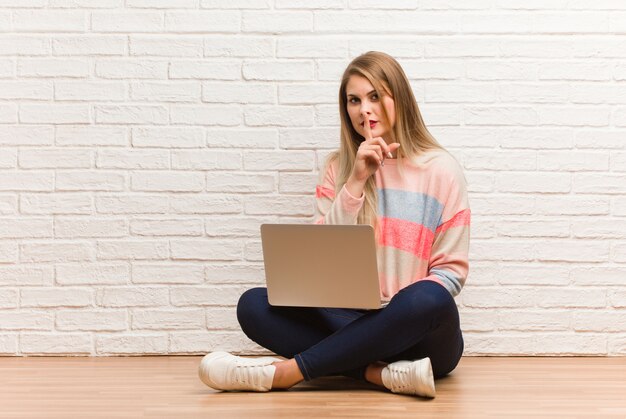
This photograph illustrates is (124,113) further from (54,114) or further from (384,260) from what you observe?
(384,260)

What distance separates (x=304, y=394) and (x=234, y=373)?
0.19 meters

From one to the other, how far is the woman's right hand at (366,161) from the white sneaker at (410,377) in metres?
0.48

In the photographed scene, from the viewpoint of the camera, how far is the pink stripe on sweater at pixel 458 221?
244cm

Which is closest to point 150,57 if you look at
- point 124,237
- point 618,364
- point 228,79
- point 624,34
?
point 228,79

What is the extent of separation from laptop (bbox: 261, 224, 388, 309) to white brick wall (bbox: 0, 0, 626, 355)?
0.67 metres

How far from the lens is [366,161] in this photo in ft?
7.82

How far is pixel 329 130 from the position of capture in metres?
2.90

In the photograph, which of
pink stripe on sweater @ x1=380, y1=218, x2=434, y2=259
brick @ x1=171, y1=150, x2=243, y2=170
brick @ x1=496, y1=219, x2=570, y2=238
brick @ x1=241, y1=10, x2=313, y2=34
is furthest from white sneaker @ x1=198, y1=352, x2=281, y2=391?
brick @ x1=241, y1=10, x2=313, y2=34

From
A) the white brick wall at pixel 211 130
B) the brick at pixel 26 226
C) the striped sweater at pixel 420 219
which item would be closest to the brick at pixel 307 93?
the white brick wall at pixel 211 130

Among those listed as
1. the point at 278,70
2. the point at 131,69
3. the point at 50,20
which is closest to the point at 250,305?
the point at 278,70

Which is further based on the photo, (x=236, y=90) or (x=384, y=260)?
(x=236, y=90)

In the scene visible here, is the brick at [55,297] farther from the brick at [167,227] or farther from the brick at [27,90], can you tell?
the brick at [27,90]

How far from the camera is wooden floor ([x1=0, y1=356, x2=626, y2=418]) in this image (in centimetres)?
202

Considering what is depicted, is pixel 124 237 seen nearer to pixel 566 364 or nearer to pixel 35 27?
pixel 35 27
